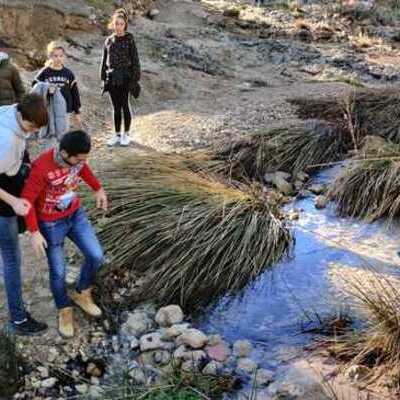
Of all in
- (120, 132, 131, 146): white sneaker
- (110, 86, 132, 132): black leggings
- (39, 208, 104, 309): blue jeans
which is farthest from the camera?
(120, 132, 131, 146): white sneaker

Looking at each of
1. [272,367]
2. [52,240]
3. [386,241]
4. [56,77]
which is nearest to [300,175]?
[386,241]

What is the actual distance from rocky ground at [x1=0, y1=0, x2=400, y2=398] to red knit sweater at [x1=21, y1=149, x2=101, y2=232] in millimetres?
885

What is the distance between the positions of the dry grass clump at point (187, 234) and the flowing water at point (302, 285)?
0.17 meters

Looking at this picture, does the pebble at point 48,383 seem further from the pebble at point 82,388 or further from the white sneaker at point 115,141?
the white sneaker at point 115,141

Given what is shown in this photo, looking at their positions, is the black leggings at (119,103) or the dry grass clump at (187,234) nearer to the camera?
the dry grass clump at (187,234)

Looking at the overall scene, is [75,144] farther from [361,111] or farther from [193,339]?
[361,111]

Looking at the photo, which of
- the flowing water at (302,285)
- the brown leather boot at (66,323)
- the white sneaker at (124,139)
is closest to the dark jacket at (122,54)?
the white sneaker at (124,139)

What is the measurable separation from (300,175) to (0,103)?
10.4 feet

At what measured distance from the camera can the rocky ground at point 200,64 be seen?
7.51 metres

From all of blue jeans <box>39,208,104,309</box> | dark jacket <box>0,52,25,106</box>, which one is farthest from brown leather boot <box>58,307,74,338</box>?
dark jacket <box>0,52,25,106</box>

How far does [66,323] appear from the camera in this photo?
4.41 meters

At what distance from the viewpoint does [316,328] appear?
4758 mm

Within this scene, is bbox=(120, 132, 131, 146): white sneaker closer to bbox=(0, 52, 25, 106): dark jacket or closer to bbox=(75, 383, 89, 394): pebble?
bbox=(0, 52, 25, 106): dark jacket

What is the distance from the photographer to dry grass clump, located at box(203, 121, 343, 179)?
286 inches
